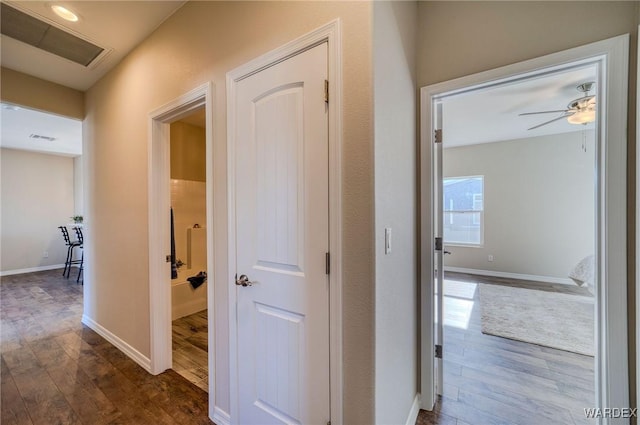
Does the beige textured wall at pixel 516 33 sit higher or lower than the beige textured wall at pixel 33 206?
higher

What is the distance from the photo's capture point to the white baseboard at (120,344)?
2299 millimetres

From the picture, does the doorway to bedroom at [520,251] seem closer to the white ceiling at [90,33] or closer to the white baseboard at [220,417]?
the white baseboard at [220,417]

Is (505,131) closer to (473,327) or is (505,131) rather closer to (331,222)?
(473,327)

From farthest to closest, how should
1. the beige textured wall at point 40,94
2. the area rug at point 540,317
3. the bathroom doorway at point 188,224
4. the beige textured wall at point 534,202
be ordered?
the beige textured wall at point 534,202
the bathroom doorway at point 188,224
the area rug at point 540,317
the beige textured wall at point 40,94

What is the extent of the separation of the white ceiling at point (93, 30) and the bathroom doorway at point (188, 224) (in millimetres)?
962

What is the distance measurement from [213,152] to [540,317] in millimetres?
4218

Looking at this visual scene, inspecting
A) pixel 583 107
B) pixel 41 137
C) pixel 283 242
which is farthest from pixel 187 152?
pixel 583 107

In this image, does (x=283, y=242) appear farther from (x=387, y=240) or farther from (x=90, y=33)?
(x=90, y=33)

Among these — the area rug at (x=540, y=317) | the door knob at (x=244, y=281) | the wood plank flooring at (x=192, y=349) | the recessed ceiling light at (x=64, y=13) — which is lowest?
the wood plank flooring at (x=192, y=349)

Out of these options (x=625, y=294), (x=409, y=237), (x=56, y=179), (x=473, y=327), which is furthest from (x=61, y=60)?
(x=56, y=179)

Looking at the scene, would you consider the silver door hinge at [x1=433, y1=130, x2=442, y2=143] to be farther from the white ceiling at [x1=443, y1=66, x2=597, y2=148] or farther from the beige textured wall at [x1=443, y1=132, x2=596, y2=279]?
the beige textured wall at [x1=443, y1=132, x2=596, y2=279]

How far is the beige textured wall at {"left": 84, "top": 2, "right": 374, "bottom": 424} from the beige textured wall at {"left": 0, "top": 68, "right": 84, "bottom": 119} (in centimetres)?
28

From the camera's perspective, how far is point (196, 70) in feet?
6.01

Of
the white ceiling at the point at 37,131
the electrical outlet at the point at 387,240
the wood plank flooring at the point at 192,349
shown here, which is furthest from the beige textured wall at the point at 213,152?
the white ceiling at the point at 37,131
